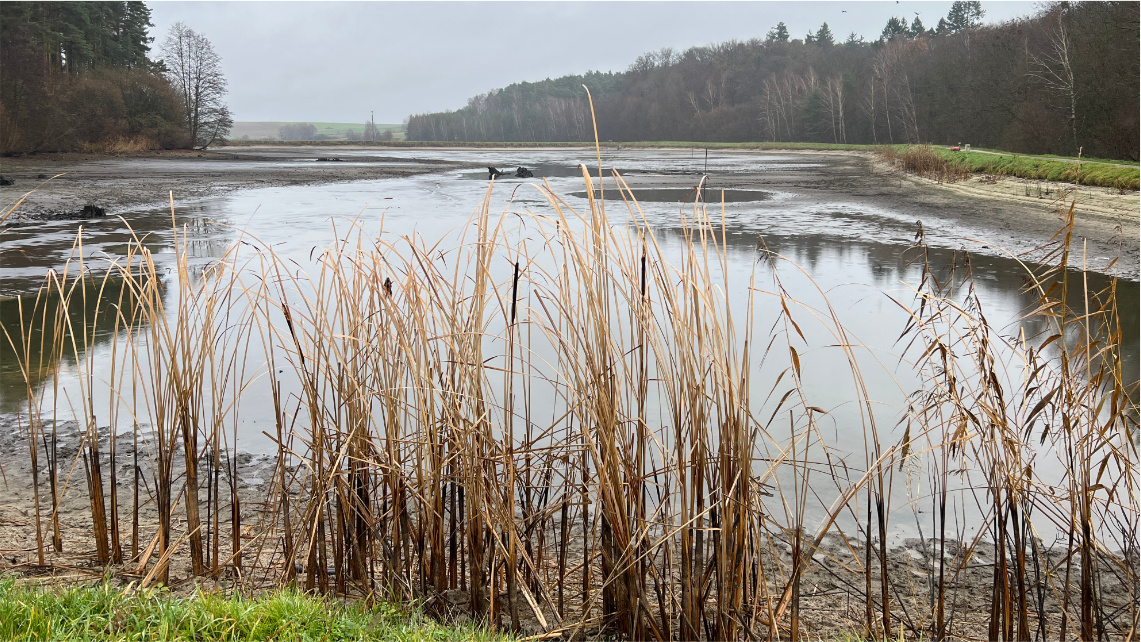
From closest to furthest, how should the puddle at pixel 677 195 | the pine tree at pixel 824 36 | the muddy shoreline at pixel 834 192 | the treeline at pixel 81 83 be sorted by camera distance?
1. the muddy shoreline at pixel 834 192
2. the puddle at pixel 677 195
3. the treeline at pixel 81 83
4. the pine tree at pixel 824 36

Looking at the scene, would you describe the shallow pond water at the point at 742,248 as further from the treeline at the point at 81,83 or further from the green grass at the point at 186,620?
the treeline at the point at 81,83

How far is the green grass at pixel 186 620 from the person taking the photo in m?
2.33

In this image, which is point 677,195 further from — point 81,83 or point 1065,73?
point 81,83

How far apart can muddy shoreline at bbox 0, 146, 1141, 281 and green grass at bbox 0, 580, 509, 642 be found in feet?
25.8

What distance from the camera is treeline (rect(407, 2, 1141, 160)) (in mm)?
31094

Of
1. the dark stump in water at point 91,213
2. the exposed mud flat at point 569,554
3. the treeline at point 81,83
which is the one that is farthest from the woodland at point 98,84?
the exposed mud flat at point 569,554

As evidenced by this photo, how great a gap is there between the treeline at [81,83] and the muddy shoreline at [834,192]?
5.62ft

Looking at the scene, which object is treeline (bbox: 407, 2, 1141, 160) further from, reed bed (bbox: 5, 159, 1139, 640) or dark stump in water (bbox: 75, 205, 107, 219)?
reed bed (bbox: 5, 159, 1139, 640)

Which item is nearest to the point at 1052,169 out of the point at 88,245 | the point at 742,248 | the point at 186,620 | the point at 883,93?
the point at 742,248

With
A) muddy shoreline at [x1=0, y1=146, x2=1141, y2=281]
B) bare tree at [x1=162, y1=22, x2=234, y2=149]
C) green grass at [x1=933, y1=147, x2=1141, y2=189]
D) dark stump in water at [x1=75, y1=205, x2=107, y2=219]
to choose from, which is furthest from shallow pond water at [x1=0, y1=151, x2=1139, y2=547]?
bare tree at [x1=162, y1=22, x2=234, y2=149]

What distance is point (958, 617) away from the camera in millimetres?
3207

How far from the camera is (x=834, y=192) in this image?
25.4 metres

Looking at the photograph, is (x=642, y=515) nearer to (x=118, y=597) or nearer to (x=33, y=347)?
(x=118, y=597)

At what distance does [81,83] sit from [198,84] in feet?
47.6
